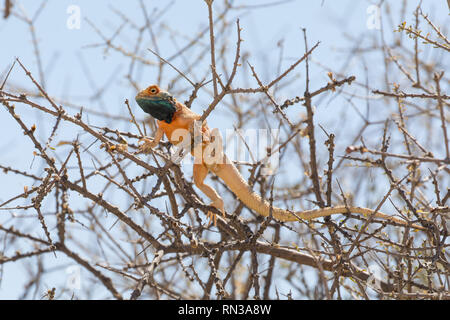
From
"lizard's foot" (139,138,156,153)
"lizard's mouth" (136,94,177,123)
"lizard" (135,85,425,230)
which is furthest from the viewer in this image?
"lizard's mouth" (136,94,177,123)

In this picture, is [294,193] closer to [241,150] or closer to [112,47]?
[241,150]

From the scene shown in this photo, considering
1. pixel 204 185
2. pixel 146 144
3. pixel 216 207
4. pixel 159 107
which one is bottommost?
pixel 216 207

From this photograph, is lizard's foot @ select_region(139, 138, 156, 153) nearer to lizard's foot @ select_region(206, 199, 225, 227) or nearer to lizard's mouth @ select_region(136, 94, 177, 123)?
lizard's mouth @ select_region(136, 94, 177, 123)

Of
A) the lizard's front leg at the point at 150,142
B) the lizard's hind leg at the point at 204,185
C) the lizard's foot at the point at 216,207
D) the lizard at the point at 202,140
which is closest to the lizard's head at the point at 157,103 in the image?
the lizard at the point at 202,140

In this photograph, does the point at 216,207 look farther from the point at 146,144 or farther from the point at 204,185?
the point at 146,144

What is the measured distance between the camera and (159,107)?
625 centimetres

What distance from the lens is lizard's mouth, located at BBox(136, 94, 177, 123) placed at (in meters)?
6.15

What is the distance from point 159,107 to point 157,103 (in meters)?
0.05

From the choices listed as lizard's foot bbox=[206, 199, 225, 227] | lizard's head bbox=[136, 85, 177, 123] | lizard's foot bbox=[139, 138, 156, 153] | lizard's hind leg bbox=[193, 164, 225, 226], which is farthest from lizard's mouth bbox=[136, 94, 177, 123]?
lizard's foot bbox=[206, 199, 225, 227]

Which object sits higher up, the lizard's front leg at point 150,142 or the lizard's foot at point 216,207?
the lizard's front leg at point 150,142

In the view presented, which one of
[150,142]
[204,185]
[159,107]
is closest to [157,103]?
[159,107]

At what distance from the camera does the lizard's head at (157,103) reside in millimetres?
6156

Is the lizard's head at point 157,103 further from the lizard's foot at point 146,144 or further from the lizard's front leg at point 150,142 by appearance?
the lizard's foot at point 146,144
